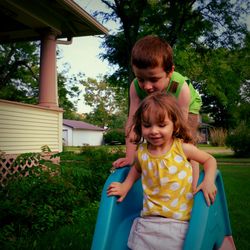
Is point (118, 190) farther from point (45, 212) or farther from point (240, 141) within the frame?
point (240, 141)

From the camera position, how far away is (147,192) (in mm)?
1905

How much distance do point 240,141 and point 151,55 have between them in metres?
17.4

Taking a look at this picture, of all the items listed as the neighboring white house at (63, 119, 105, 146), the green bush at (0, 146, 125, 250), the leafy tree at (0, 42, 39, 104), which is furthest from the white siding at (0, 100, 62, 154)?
the neighboring white house at (63, 119, 105, 146)

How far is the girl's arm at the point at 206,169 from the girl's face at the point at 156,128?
0.14 m

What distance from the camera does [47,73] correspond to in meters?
8.02

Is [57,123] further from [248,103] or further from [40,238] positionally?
[248,103]

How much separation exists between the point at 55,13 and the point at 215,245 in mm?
7048

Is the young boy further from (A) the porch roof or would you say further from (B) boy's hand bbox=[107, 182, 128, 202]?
(A) the porch roof

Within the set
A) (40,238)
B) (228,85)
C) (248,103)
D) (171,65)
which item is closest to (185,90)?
(171,65)

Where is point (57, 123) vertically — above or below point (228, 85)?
below

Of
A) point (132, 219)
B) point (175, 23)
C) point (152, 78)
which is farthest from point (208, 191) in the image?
point (175, 23)

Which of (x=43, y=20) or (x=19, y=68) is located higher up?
(x=19, y=68)

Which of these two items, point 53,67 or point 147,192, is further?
point 53,67

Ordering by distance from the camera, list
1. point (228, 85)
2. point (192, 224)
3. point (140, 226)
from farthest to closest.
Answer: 1. point (228, 85)
2. point (140, 226)
3. point (192, 224)
